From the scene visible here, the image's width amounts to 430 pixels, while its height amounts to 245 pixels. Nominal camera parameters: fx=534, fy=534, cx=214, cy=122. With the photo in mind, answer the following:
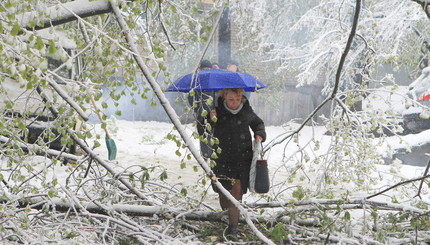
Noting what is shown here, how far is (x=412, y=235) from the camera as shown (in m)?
4.47

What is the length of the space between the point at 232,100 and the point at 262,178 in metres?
0.77

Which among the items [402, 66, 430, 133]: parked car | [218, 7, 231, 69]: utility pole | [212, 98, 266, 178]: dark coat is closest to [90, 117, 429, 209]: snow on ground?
[402, 66, 430, 133]: parked car

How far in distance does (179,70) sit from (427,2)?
1447 centimetres

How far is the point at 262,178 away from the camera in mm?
4641

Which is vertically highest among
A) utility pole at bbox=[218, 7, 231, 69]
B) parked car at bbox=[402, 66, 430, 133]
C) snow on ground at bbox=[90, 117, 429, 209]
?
utility pole at bbox=[218, 7, 231, 69]

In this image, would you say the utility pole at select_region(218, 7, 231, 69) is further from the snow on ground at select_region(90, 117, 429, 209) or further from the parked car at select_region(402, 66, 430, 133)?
the parked car at select_region(402, 66, 430, 133)

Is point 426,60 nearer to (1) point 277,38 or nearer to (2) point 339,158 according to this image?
(1) point 277,38

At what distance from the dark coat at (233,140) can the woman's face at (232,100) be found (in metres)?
0.06

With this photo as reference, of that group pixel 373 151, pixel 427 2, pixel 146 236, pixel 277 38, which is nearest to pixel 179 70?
pixel 277 38

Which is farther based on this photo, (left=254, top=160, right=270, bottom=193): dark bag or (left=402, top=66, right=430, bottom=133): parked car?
(left=402, top=66, right=430, bottom=133): parked car

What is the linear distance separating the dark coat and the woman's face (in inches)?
2.4

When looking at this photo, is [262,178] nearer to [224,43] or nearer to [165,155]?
[165,155]

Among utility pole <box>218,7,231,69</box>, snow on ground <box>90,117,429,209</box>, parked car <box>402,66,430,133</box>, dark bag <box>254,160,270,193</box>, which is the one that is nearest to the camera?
dark bag <box>254,160,270,193</box>

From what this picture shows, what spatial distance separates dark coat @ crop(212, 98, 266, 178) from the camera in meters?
4.89
